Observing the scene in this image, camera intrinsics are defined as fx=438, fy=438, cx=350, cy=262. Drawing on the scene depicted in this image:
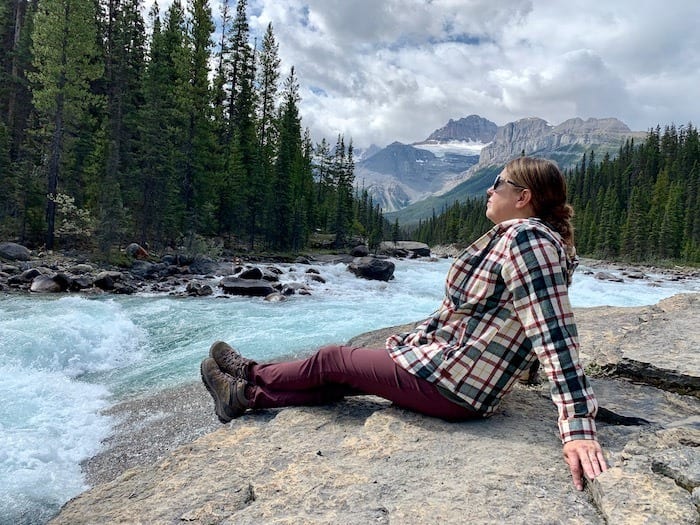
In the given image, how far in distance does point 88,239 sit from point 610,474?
24027 millimetres

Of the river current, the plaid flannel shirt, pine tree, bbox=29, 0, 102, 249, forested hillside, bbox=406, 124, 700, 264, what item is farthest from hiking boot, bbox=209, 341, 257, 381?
forested hillside, bbox=406, 124, 700, 264

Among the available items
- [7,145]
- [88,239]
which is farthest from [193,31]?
[88,239]

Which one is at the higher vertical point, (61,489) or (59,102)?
(59,102)

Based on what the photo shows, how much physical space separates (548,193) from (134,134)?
31036 millimetres

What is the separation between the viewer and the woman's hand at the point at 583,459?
5.93 feet

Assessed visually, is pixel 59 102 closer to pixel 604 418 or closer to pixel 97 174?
pixel 97 174

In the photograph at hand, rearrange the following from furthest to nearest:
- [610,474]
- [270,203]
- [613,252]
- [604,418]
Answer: [613,252], [270,203], [604,418], [610,474]

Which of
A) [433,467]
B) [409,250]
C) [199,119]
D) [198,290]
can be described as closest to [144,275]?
[198,290]

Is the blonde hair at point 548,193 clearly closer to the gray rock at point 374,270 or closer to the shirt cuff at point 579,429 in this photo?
the shirt cuff at point 579,429

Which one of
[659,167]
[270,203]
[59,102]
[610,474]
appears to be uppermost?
[659,167]

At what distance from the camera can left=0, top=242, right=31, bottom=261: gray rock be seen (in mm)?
16530

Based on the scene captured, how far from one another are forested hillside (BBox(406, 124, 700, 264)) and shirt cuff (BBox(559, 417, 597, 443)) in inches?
2242

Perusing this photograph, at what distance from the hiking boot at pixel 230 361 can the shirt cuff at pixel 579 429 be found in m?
2.06

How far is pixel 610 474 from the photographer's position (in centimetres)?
174
